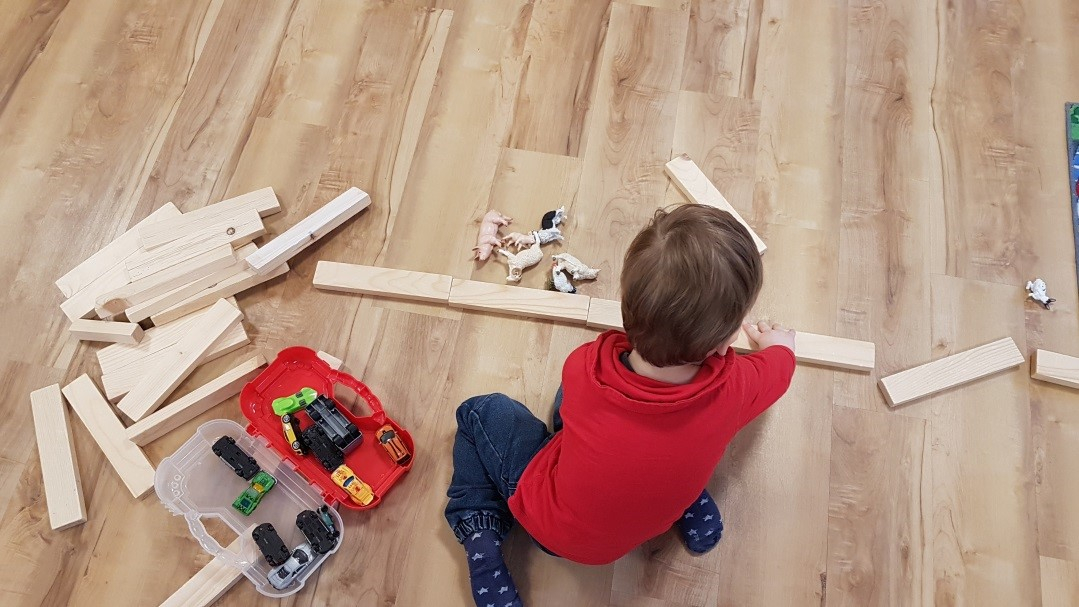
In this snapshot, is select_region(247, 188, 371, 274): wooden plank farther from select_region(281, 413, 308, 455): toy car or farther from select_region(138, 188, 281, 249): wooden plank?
select_region(281, 413, 308, 455): toy car

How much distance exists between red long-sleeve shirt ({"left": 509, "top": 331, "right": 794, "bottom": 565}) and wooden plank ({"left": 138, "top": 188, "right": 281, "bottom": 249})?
2.51ft

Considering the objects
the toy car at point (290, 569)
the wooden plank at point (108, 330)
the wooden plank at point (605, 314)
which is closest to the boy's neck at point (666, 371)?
the wooden plank at point (605, 314)

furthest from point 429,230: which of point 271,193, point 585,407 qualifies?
point 585,407

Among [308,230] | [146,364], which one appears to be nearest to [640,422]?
[308,230]

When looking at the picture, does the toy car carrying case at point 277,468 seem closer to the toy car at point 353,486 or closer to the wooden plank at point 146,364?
the toy car at point 353,486

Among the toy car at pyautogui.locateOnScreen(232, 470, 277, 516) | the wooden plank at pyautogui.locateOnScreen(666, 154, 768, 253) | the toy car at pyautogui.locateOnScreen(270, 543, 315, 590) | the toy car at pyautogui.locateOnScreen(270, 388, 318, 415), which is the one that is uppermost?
the wooden plank at pyautogui.locateOnScreen(666, 154, 768, 253)

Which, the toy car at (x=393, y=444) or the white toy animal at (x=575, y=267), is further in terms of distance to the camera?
the white toy animal at (x=575, y=267)

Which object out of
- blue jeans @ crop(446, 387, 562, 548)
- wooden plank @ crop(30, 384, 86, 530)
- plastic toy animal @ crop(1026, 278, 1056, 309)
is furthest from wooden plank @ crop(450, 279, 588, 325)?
plastic toy animal @ crop(1026, 278, 1056, 309)

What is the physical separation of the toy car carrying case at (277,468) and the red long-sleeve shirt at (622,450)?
32 centimetres

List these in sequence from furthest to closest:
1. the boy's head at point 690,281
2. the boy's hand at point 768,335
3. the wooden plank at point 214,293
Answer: the wooden plank at point 214,293 < the boy's hand at point 768,335 < the boy's head at point 690,281

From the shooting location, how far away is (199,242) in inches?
52.9

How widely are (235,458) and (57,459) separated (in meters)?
0.33

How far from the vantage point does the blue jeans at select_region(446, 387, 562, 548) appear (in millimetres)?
1108

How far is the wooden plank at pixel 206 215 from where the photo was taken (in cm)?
135
